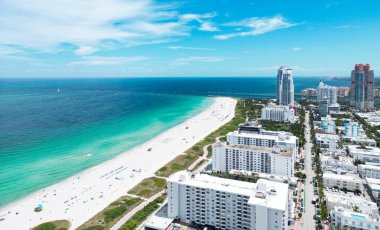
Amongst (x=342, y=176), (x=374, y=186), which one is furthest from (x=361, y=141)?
(x=374, y=186)

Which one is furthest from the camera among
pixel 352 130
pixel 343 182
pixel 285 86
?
pixel 285 86

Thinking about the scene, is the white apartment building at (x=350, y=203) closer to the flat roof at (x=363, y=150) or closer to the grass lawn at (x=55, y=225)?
the flat roof at (x=363, y=150)

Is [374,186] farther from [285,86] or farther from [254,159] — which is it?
[285,86]

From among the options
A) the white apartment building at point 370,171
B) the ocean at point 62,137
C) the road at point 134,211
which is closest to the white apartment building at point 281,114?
the ocean at point 62,137

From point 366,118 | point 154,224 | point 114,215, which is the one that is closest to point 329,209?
point 154,224

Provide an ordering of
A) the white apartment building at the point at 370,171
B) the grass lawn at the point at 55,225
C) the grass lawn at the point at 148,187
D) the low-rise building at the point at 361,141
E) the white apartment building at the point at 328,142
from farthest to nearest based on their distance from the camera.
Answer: the low-rise building at the point at 361,141, the white apartment building at the point at 328,142, the white apartment building at the point at 370,171, the grass lawn at the point at 148,187, the grass lawn at the point at 55,225
